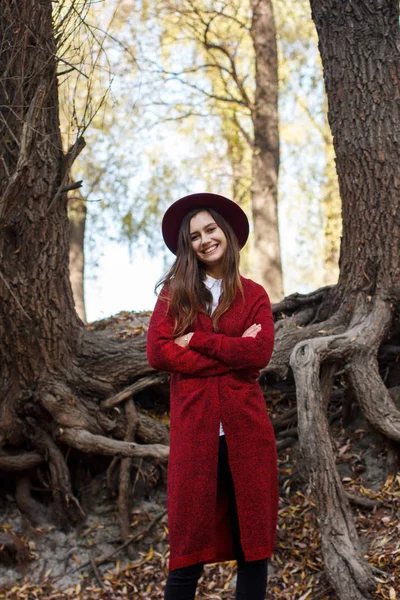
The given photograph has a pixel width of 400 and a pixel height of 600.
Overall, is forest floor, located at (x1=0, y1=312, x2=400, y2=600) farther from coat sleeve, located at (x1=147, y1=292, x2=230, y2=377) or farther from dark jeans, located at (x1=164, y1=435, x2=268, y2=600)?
coat sleeve, located at (x1=147, y1=292, x2=230, y2=377)

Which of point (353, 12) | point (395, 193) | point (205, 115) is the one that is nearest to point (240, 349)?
point (395, 193)

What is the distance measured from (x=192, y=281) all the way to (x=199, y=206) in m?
0.41

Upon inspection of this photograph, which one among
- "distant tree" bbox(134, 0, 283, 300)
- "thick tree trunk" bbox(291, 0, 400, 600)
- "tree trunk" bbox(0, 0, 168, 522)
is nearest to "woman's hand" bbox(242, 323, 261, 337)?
"thick tree trunk" bbox(291, 0, 400, 600)

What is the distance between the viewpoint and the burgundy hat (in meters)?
3.54

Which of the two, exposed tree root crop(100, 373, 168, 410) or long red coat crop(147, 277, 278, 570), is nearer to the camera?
long red coat crop(147, 277, 278, 570)

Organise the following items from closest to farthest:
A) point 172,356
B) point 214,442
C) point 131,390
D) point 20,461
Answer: point 214,442 < point 172,356 < point 20,461 < point 131,390

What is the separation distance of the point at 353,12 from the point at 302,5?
23.4 ft

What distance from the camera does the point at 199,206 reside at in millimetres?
3578

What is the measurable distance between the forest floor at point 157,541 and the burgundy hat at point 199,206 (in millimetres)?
2182

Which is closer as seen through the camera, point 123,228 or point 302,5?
point 302,5

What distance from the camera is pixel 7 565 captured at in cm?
509

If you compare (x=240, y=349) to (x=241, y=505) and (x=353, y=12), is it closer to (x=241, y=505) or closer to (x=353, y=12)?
(x=241, y=505)

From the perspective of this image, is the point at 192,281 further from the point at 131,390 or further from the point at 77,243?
the point at 77,243

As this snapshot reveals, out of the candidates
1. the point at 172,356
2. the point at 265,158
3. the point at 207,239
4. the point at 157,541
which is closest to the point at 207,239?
the point at 207,239
